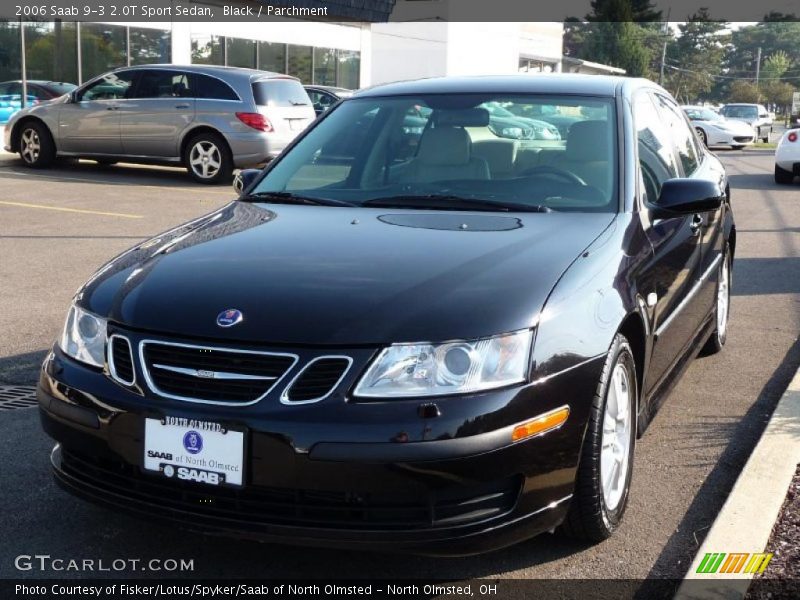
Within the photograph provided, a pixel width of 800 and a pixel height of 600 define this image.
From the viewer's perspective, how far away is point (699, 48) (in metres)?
121

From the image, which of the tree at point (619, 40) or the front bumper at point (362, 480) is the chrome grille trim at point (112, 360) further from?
the tree at point (619, 40)

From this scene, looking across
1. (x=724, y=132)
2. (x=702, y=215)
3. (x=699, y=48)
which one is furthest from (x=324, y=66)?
(x=699, y=48)

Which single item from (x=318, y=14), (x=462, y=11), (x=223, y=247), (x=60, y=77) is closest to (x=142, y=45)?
(x=60, y=77)

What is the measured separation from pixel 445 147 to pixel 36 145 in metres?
13.3

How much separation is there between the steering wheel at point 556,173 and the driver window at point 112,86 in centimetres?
1277

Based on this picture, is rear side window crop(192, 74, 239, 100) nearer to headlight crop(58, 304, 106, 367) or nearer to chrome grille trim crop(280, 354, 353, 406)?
headlight crop(58, 304, 106, 367)

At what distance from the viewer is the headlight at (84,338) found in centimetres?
338

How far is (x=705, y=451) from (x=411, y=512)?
2.00m

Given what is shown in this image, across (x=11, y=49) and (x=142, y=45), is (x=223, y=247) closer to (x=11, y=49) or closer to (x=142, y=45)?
(x=11, y=49)

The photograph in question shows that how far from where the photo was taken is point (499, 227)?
13.1ft

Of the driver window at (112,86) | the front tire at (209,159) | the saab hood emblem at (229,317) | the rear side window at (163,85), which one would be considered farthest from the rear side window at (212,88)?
the saab hood emblem at (229,317)

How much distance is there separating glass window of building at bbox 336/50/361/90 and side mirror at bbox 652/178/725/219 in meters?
30.2

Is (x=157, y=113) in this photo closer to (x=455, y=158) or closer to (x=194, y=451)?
(x=455, y=158)

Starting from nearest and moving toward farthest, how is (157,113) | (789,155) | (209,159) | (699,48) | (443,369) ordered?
(443,369) < (209,159) < (157,113) < (789,155) < (699,48)
